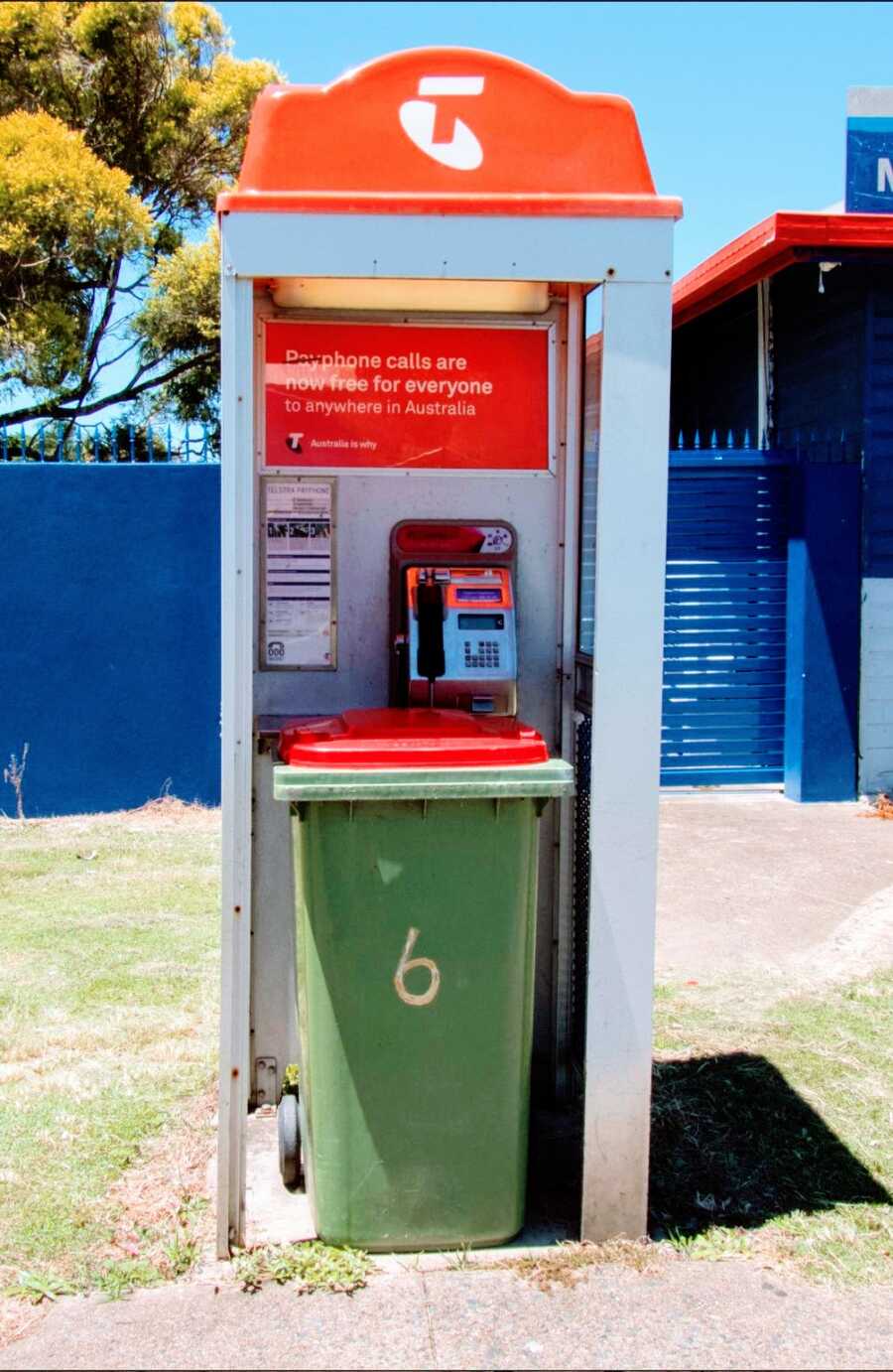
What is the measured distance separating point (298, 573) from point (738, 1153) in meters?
2.06

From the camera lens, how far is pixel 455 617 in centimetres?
372

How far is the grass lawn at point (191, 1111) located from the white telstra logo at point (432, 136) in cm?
260

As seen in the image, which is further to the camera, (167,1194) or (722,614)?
(722,614)

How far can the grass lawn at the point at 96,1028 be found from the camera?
10.8 ft

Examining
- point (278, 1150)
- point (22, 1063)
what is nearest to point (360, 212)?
point (278, 1150)

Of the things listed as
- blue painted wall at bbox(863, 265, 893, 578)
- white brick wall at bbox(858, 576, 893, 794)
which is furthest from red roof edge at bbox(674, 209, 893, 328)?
white brick wall at bbox(858, 576, 893, 794)

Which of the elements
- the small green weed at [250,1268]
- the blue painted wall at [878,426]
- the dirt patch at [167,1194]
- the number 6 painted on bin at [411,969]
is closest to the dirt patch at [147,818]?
the dirt patch at [167,1194]

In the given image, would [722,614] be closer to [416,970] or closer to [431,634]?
[431,634]

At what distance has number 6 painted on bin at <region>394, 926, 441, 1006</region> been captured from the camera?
121 inches

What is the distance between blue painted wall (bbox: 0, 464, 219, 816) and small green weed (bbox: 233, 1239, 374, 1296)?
4.89m

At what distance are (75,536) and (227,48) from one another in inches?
404

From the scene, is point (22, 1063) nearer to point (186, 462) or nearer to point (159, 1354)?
point (159, 1354)

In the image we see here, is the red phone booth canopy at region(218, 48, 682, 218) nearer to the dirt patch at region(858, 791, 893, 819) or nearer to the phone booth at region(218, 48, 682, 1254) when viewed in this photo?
the phone booth at region(218, 48, 682, 1254)

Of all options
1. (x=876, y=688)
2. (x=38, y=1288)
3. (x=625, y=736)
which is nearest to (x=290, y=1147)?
(x=38, y=1288)
